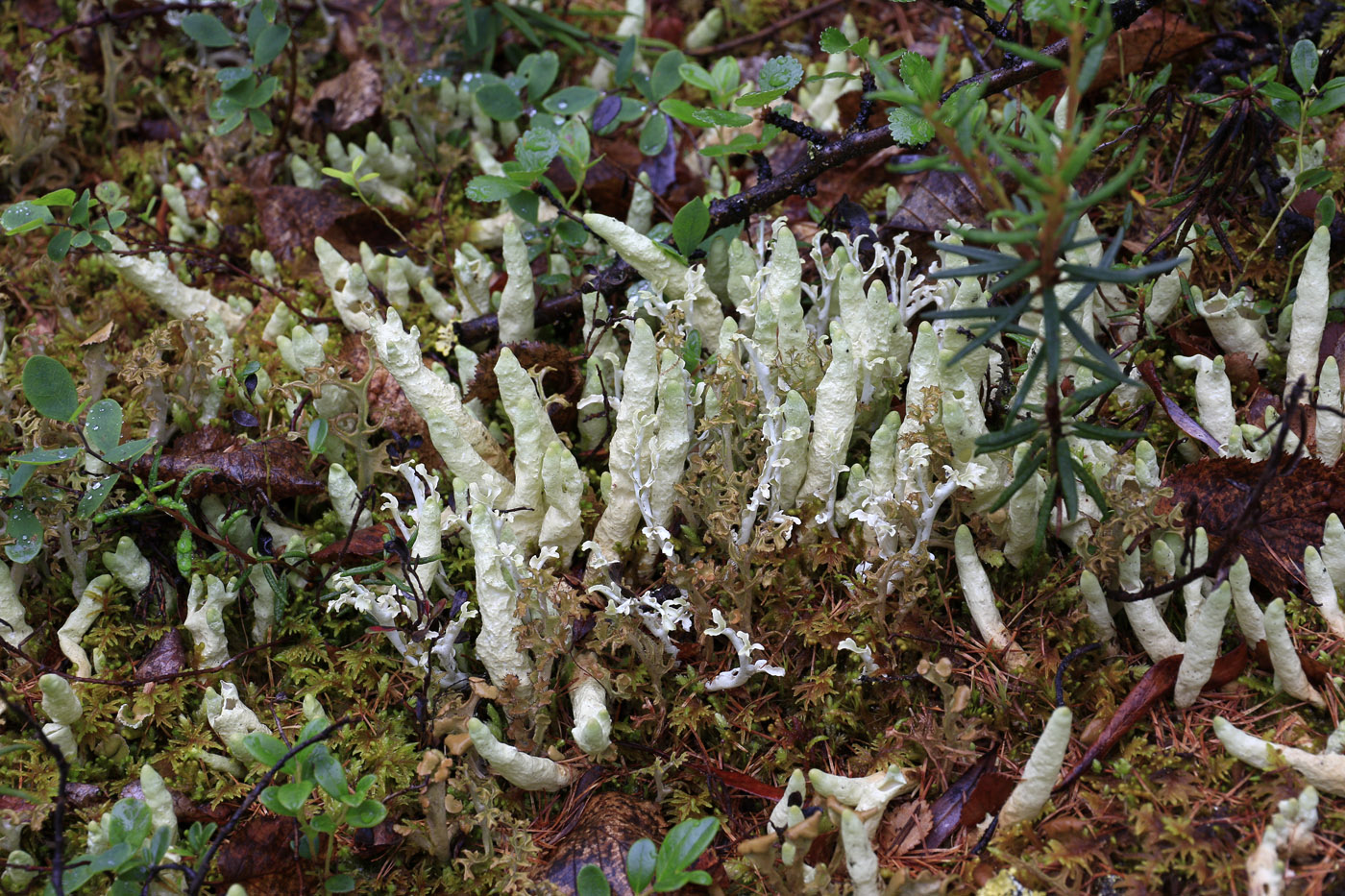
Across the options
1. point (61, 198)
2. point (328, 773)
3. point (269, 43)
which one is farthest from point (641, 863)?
point (269, 43)

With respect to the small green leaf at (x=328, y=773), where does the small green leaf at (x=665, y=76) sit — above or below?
above

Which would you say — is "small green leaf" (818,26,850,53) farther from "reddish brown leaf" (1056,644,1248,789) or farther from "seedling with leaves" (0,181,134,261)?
"seedling with leaves" (0,181,134,261)

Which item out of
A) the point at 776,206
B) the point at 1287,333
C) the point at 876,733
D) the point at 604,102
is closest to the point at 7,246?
the point at 604,102

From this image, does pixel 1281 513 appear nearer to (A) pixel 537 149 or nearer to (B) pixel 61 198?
(A) pixel 537 149

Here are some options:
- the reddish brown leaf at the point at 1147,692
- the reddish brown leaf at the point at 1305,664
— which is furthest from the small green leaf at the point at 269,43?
the reddish brown leaf at the point at 1305,664

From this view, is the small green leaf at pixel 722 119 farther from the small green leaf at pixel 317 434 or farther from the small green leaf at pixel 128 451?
the small green leaf at pixel 128 451

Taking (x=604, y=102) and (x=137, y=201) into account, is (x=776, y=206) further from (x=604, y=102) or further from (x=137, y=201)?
(x=137, y=201)
